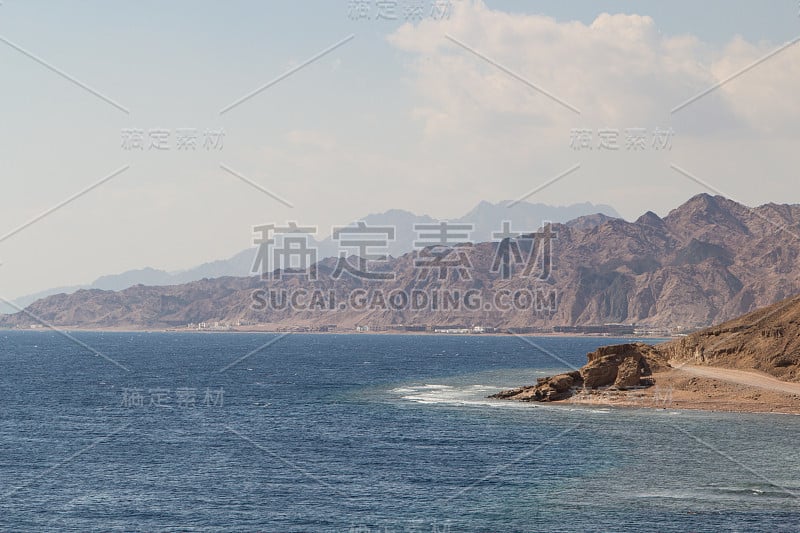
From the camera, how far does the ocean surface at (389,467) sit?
55.9m

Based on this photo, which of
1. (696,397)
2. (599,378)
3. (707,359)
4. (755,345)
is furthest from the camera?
(707,359)

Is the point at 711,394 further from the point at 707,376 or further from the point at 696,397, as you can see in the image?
the point at 707,376

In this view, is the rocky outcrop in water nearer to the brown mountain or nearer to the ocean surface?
the ocean surface

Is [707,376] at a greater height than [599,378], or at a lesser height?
greater

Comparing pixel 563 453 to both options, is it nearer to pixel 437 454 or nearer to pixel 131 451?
pixel 437 454

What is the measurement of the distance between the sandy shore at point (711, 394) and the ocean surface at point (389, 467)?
18.1 feet

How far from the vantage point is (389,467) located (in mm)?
72312

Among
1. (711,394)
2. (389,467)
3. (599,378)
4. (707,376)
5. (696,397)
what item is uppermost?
(707,376)

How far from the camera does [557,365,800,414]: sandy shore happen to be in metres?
107

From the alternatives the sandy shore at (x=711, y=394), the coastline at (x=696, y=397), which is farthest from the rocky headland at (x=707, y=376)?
the coastline at (x=696, y=397)

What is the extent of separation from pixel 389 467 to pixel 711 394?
2368 inches

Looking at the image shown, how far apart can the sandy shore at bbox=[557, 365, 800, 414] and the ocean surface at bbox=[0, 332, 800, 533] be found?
5529 mm

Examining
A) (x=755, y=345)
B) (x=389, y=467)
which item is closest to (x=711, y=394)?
(x=755, y=345)

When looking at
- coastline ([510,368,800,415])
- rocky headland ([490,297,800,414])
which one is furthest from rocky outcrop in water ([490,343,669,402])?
coastline ([510,368,800,415])
